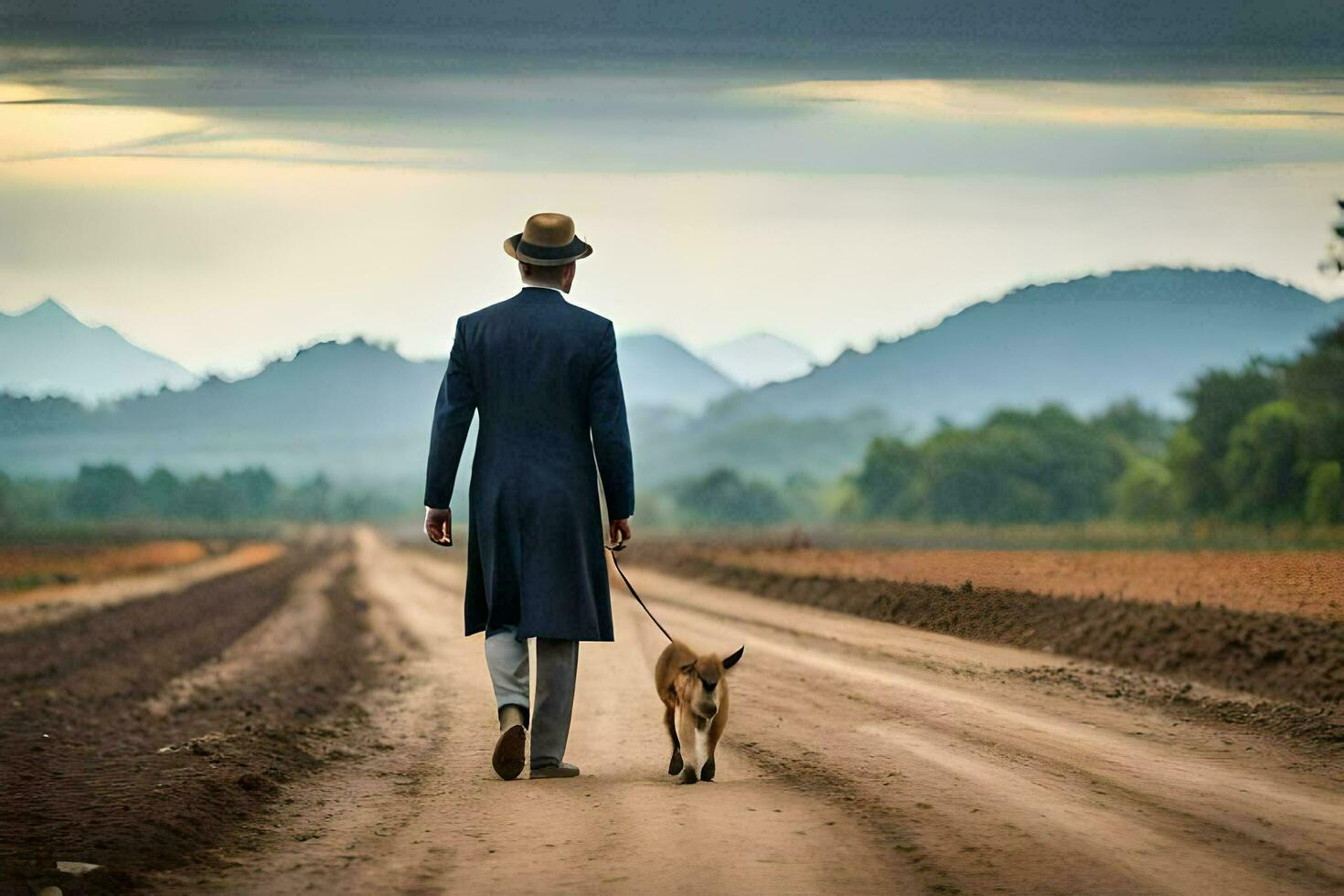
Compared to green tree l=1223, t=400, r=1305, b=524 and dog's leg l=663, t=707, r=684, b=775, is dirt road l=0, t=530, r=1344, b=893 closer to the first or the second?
dog's leg l=663, t=707, r=684, b=775

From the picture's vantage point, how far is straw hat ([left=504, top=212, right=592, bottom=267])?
7.97 metres

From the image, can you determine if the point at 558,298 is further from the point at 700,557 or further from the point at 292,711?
the point at 700,557

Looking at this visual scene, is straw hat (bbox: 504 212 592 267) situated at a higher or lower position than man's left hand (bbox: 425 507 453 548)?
higher

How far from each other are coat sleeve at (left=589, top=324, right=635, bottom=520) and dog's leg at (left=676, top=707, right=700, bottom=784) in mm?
958

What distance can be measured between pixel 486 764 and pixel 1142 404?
105 metres

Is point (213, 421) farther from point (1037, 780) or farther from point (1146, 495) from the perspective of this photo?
point (1037, 780)

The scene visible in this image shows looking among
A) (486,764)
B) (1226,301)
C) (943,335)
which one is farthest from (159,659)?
(943,335)

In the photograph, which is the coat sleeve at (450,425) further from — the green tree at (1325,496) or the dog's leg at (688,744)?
the green tree at (1325,496)

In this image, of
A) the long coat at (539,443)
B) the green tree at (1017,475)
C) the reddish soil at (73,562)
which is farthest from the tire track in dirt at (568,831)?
the green tree at (1017,475)

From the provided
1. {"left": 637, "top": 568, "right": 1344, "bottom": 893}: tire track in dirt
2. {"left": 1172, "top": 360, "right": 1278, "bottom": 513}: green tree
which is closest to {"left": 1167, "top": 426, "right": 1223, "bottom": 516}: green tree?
{"left": 1172, "top": 360, "right": 1278, "bottom": 513}: green tree

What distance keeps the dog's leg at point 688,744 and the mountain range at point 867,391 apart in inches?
1101

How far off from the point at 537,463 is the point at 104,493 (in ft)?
289

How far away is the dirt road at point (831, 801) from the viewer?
6.09m

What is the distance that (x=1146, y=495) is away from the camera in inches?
2090
